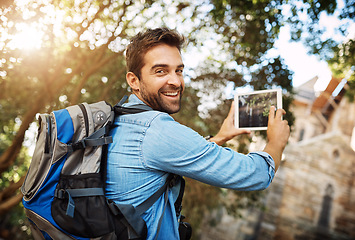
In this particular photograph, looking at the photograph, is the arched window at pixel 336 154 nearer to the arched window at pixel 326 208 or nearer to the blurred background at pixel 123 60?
the arched window at pixel 326 208

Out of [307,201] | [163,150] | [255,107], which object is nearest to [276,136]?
[255,107]

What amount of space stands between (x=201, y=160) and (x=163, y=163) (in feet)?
0.62

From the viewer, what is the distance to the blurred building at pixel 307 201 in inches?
557

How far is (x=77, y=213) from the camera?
4.24 ft

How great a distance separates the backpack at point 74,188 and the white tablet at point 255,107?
86 cm

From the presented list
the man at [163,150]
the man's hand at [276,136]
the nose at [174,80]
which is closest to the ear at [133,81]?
the man at [163,150]

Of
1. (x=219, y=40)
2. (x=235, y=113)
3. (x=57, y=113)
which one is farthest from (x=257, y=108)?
(x=219, y=40)

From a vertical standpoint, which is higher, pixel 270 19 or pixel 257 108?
pixel 270 19

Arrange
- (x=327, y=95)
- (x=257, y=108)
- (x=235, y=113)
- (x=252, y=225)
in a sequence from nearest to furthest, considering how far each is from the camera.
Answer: (x=257, y=108)
(x=235, y=113)
(x=252, y=225)
(x=327, y=95)

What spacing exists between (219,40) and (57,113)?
504 cm

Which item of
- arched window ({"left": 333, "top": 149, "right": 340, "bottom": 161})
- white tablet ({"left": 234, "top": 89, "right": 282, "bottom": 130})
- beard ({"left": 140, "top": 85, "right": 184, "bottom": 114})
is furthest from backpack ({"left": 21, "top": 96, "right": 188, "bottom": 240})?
arched window ({"left": 333, "top": 149, "right": 340, "bottom": 161})

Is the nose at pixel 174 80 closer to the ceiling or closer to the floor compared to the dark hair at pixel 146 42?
closer to the floor

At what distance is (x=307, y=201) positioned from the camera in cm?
1473

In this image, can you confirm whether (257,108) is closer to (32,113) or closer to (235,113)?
(235,113)
